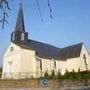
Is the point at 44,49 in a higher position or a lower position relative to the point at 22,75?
higher

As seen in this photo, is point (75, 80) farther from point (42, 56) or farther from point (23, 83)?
point (42, 56)

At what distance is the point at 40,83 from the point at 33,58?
15.3 meters

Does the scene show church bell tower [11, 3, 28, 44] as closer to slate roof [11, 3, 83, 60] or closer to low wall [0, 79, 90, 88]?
slate roof [11, 3, 83, 60]

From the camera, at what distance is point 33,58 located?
3647 centimetres

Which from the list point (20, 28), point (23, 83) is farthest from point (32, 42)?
point (23, 83)

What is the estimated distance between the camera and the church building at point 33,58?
115ft

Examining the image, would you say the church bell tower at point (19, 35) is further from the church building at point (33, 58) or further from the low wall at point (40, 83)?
the low wall at point (40, 83)

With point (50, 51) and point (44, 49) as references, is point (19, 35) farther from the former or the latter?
point (50, 51)

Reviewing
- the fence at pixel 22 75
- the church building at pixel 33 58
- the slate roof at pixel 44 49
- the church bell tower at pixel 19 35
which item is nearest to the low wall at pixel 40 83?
the fence at pixel 22 75

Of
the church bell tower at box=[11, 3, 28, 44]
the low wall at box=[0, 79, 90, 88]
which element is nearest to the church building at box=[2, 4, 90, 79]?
the church bell tower at box=[11, 3, 28, 44]

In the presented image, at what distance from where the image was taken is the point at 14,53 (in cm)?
3706

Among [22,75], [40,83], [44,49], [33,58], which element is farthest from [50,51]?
[40,83]

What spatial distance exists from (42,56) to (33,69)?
11.6 feet

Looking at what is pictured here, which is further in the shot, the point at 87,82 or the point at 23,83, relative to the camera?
the point at 23,83
